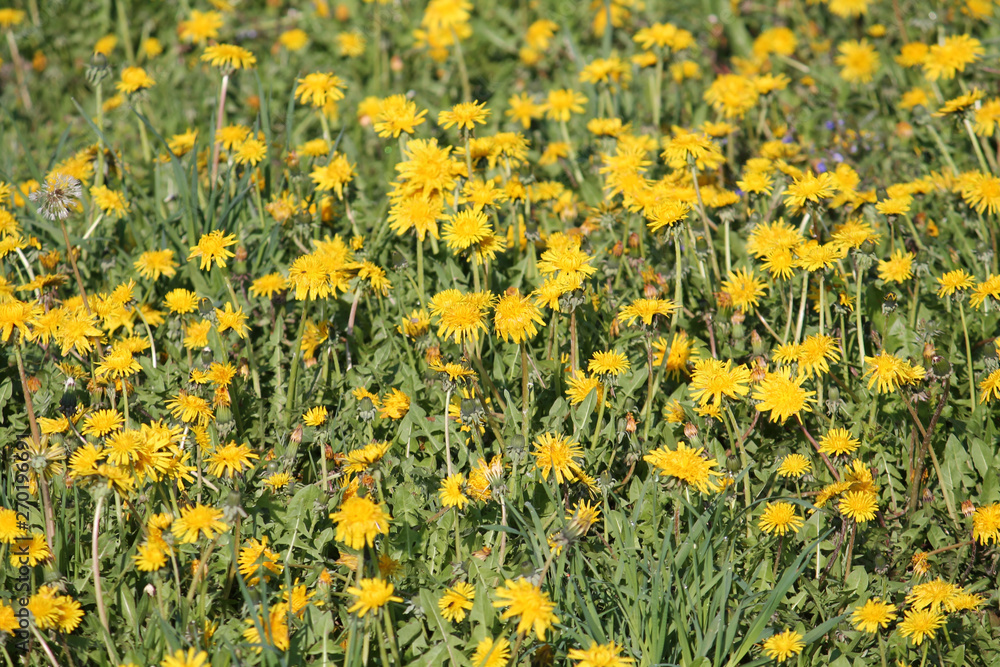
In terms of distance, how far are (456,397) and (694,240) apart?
4.01 ft

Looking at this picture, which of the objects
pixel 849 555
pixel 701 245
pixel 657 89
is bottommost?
pixel 849 555

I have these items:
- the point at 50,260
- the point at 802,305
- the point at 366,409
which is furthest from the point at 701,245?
the point at 50,260

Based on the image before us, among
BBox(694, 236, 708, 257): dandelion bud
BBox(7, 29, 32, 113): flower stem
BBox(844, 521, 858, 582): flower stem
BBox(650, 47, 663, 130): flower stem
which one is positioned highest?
BBox(7, 29, 32, 113): flower stem

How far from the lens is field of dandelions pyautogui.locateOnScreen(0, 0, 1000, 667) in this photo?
93.6 inches

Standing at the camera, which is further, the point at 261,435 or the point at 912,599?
the point at 261,435

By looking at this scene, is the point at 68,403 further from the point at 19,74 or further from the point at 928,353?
the point at 19,74

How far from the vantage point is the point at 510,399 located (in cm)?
300

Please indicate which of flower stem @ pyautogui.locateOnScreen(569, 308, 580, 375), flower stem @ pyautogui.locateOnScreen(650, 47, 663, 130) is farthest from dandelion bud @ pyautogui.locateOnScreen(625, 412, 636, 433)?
flower stem @ pyautogui.locateOnScreen(650, 47, 663, 130)

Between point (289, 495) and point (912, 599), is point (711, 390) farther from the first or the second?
point (289, 495)

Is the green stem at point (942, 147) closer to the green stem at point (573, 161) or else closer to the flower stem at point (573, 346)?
the green stem at point (573, 161)

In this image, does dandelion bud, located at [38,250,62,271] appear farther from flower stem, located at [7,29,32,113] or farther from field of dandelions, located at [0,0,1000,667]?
flower stem, located at [7,29,32,113]

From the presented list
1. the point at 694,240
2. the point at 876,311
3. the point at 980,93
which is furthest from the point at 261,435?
the point at 980,93

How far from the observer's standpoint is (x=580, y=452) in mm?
2555

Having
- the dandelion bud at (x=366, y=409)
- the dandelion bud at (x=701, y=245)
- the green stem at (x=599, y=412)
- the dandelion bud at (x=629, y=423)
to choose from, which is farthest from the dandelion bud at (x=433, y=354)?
the dandelion bud at (x=701, y=245)
